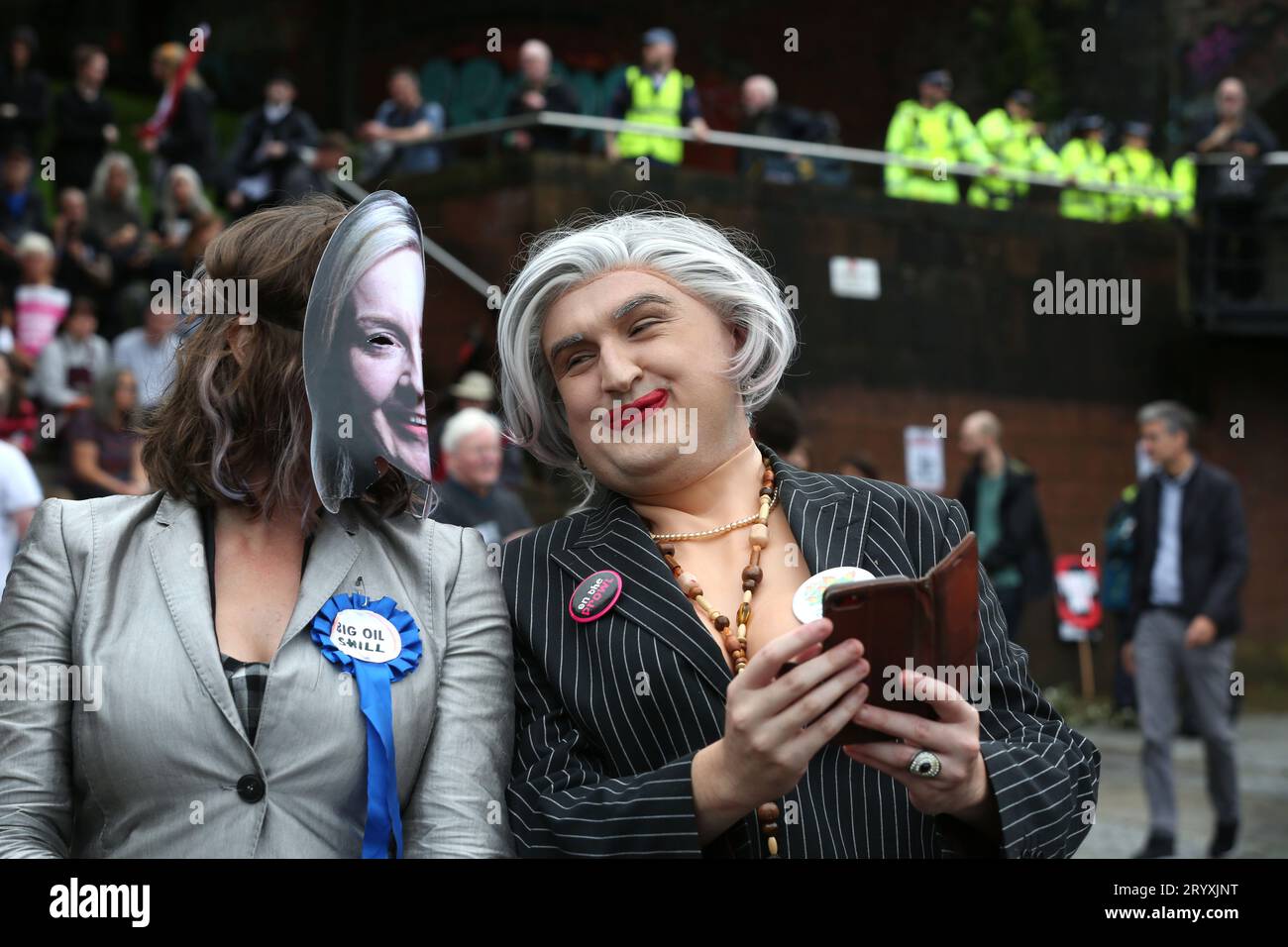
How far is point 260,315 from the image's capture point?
2832 millimetres

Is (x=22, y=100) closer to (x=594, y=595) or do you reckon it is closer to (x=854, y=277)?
(x=854, y=277)

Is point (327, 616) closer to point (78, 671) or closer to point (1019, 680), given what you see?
point (78, 671)

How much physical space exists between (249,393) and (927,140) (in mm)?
14108

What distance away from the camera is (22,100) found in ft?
50.2

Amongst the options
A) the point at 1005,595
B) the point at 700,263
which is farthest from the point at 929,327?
the point at 700,263

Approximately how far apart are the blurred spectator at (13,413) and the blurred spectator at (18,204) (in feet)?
11.0

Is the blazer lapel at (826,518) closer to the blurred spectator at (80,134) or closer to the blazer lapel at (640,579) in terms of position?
the blazer lapel at (640,579)

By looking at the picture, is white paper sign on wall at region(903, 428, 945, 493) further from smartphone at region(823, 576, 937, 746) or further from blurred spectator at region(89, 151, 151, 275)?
smartphone at region(823, 576, 937, 746)

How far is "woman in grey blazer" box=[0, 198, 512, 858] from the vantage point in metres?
2.63

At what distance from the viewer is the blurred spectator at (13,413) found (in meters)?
8.52

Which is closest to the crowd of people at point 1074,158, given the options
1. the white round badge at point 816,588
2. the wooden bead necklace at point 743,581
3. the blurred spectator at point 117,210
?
the blurred spectator at point 117,210

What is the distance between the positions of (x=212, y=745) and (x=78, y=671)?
0.23 metres

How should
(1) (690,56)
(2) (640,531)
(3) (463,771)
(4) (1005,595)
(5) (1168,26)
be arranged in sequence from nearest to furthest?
1. (3) (463,771)
2. (2) (640,531)
3. (4) (1005,595)
4. (5) (1168,26)
5. (1) (690,56)

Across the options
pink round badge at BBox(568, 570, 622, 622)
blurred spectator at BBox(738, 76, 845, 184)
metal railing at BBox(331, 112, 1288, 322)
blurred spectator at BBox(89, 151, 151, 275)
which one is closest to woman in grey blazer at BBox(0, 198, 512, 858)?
pink round badge at BBox(568, 570, 622, 622)
